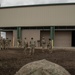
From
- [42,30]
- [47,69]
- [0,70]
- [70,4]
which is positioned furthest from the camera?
[42,30]

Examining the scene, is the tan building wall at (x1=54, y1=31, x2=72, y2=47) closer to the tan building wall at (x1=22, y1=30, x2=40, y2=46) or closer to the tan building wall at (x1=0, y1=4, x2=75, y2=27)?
the tan building wall at (x1=0, y1=4, x2=75, y2=27)

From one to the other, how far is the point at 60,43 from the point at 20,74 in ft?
119

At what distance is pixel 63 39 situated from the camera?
142 ft

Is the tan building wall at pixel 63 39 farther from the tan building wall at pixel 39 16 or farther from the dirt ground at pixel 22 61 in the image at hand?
the dirt ground at pixel 22 61

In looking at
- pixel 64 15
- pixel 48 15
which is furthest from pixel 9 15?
pixel 64 15

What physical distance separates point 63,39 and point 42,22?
5075 mm

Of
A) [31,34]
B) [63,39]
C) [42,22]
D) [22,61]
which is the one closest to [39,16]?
[42,22]

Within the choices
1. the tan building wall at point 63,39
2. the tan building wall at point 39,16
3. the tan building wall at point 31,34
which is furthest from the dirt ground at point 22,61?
the tan building wall at point 31,34

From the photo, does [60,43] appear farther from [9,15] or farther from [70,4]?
[9,15]

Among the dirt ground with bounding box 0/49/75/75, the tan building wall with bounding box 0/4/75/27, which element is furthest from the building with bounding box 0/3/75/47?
the dirt ground with bounding box 0/49/75/75

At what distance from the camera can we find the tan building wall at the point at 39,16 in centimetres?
4127

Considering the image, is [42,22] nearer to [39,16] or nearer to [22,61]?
[39,16]

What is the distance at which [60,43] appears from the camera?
43.2 metres

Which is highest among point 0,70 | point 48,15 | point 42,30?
point 48,15
